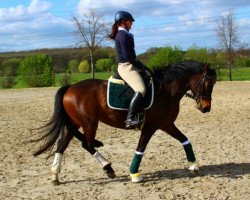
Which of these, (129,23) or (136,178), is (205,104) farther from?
(129,23)

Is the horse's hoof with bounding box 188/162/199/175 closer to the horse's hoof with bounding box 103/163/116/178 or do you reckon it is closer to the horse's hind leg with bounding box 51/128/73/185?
the horse's hoof with bounding box 103/163/116/178

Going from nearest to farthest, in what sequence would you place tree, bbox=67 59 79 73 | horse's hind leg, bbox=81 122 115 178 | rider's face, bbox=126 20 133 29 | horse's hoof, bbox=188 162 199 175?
rider's face, bbox=126 20 133 29 → horse's hind leg, bbox=81 122 115 178 → horse's hoof, bbox=188 162 199 175 → tree, bbox=67 59 79 73

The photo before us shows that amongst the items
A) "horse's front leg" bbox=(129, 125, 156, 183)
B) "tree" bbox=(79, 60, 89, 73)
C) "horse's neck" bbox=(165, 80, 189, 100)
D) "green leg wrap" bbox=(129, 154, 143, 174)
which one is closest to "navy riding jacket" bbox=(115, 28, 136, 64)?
"horse's neck" bbox=(165, 80, 189, 100)

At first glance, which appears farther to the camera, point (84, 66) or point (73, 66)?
point (84, 66)

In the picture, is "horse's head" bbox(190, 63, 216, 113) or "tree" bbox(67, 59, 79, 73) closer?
"horse's head" bbox(190, 63, 216, 113)

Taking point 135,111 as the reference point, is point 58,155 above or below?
below

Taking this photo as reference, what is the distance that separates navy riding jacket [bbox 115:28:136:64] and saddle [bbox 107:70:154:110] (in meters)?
0.39

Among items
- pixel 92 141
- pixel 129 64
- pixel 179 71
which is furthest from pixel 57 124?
pixel 179 71

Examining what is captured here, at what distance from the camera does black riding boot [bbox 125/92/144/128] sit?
5809 mm

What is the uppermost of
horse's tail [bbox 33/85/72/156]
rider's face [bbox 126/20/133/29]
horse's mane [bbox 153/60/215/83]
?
rider's face [bbox 126/20/133/29]

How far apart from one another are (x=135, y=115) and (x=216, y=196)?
5.04ft

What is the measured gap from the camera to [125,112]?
6.07 metres

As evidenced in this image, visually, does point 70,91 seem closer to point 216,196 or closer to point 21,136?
point 216,196

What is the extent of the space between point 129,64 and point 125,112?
0.70 m
